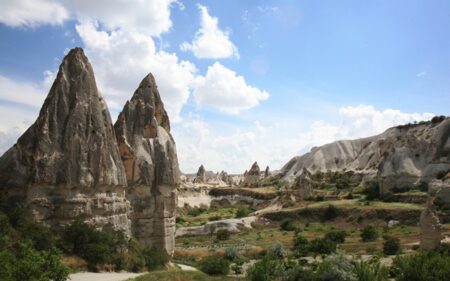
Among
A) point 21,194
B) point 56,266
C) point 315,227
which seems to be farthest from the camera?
point 315,227

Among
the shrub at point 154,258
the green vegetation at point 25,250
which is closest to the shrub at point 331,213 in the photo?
the shrub at point 154,258

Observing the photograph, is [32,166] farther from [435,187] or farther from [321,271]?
[435,187]

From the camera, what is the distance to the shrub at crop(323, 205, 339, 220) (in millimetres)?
57312

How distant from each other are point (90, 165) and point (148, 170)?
4619 millimetres

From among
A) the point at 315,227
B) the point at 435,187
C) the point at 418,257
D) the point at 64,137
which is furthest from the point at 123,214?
the point at 435,187

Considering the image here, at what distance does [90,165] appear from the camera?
2114cm

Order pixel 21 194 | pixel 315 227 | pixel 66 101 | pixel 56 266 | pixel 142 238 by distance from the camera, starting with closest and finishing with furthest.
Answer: pixel 56 266, pixel 21 194, pixel 66 101, pixel 142 238, pixel 315 227

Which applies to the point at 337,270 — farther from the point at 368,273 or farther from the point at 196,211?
the point at 196,211

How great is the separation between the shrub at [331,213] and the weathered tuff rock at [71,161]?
38975 millimetres

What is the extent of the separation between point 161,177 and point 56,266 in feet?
42.4

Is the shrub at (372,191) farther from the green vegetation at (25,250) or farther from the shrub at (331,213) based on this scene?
the green vegetation at (25,250)

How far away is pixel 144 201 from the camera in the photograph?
2527cm

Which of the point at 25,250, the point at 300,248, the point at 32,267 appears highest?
the point at 25,250

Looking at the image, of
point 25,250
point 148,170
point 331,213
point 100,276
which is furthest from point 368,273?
point 331,213
